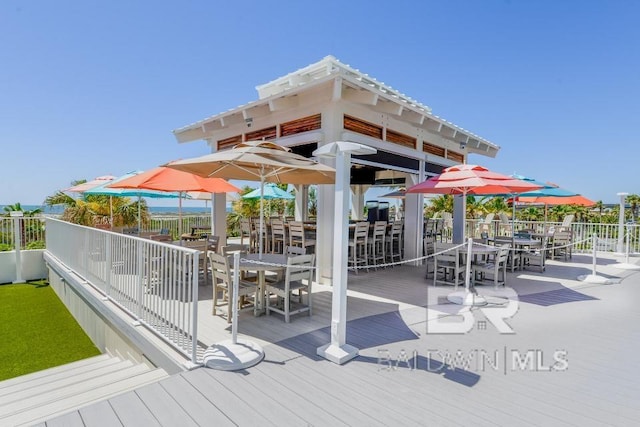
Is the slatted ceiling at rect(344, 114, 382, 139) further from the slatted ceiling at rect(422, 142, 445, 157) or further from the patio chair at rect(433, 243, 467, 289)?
the patio chair at rect(433, 243, 467, 289)

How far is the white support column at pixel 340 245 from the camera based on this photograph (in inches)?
124

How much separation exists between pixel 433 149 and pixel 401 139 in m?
1.79

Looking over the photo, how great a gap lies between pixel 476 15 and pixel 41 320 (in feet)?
48.5

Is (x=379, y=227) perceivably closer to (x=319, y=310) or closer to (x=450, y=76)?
(x=319, y=310)

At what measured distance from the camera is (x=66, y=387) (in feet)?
11.5

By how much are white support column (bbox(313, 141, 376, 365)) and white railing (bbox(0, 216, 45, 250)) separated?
36.3 feet

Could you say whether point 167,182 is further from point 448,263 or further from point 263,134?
point 448,263

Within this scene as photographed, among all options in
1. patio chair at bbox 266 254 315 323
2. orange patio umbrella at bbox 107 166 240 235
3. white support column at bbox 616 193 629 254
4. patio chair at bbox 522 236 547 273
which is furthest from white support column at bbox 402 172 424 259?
white support column at bbox 616 193 629 254

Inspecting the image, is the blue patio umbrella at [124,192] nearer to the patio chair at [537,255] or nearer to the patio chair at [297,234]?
the patio chair at [297,234]

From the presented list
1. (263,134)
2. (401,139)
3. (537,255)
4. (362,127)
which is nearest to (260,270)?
(362,127)

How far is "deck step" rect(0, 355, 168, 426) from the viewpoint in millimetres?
2779

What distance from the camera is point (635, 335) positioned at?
3.92 meters

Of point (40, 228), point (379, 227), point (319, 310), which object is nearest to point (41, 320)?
point (40, 228)

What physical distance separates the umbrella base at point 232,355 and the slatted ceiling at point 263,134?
16.9 feet
